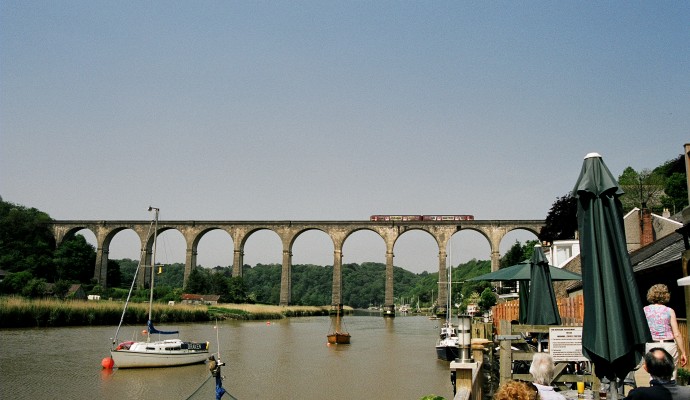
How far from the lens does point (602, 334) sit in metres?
4.65

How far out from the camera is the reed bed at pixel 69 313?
26858 mm

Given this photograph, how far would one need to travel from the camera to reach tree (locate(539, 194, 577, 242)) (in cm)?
3712

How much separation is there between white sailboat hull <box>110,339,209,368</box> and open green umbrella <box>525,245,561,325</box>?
11987mm

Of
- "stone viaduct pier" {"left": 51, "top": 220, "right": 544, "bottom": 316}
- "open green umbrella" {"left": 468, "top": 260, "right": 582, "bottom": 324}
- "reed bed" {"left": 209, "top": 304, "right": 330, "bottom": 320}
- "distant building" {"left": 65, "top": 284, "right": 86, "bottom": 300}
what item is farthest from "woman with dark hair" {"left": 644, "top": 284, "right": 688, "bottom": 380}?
"distant building" {"left": 65, "top": 284, "right": 86, "bottom": 300}

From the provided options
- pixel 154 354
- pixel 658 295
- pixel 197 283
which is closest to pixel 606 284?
pixel 658 295

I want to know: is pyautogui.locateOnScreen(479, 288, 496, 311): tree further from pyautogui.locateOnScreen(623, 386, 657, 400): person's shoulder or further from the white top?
pyautogui.locateOnScreen(623, 386, 657, 400): person's shoulder

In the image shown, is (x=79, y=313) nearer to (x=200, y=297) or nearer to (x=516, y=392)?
(x=200, y=297)

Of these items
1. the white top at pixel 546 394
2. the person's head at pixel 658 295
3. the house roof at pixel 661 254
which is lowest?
the white top at pixel 546 394

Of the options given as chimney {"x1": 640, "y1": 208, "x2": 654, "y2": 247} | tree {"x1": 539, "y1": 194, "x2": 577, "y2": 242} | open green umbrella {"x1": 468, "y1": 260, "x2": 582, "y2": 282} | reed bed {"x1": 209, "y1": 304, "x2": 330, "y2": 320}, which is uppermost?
tree {"x1": 539, "y1": 194, "x2": 577, "y2": 242}

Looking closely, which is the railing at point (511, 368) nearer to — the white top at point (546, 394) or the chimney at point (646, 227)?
the white top at point (546, 394)

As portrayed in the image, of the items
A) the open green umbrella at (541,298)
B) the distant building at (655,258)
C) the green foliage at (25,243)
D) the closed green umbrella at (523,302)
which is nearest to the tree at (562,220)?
the distant building at (655,258)

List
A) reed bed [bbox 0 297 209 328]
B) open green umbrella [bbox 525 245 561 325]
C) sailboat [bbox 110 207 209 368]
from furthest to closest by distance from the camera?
reed bed [bbox 0 297 209 328], sailboat [bbox 110 207 209 368], open green umbrella [bbox 525 245 561 325]

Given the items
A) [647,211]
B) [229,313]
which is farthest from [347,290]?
[647,211]

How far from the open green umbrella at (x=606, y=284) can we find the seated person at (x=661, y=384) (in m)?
0.74
